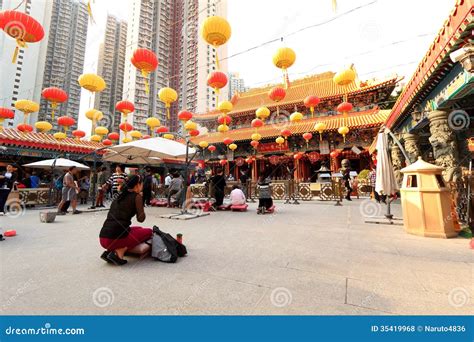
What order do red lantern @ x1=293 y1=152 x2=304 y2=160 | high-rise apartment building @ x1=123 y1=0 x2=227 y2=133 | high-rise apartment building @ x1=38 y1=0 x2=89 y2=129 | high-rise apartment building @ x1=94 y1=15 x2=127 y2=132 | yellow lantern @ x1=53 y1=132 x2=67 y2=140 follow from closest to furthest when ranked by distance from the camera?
1. yellow lantern @ x1=53 y1=132 x2=67 y2=140
2. red lantern @ x1=293 y1=152 x2=304 y2=160
3. high-rise apartment building @ x1=38 y1=0 x2=89 y2=129
4. high-rise apartment building @ x1=123 y1=0 x2=227 y2=133
5. high-rise apartment building @ x1=94 y1=15 x2=127 y2=132

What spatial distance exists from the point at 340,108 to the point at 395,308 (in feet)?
37.6

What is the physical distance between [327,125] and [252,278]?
16187mm

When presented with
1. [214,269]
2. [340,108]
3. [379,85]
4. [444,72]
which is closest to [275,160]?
[340,108]

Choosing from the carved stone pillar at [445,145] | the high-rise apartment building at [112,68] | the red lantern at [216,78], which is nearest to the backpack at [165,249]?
the red lantern at [216,78]

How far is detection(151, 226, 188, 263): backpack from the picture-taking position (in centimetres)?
287

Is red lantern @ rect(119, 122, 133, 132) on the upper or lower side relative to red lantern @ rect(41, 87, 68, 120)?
upper

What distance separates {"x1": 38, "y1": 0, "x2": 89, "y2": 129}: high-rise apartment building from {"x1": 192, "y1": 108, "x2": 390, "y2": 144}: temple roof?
45.5 m

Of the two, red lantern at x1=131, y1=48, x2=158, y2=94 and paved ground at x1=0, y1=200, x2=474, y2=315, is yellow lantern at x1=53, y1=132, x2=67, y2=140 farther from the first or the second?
paved ground at x1=0, y1=200, x2=474, y2=315

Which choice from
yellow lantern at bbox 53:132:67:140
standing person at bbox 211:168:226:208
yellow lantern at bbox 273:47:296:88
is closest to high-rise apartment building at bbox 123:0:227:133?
yellow lantern at bbox 53:132:67:140

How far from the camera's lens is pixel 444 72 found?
4.88 m

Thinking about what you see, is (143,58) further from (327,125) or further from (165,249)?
(327,125)

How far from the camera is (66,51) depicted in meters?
50.6

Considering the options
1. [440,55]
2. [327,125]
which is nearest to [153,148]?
[440,55]

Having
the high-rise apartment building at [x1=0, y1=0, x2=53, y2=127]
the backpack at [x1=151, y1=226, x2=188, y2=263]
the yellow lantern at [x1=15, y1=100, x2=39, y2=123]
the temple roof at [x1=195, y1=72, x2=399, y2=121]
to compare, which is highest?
the high-rise apartment building at [x1=0, y1=0, x2=53, y2=127]
